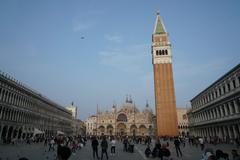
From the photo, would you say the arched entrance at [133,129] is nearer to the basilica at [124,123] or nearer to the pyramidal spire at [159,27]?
the basilica at [124,123]

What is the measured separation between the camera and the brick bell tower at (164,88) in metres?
55.2

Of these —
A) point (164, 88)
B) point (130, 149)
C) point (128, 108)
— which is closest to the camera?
point (130, 149)

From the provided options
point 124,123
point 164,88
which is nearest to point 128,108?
point 124,123

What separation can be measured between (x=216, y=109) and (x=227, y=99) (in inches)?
232

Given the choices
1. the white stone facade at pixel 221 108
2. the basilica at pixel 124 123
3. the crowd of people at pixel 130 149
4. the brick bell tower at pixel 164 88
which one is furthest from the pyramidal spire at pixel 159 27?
the crowd of people at pixel 130 149

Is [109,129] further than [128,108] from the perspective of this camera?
No

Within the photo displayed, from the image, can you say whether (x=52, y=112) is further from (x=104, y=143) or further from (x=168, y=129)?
(x=104, y=143)

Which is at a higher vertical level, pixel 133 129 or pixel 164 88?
pixel 164 88

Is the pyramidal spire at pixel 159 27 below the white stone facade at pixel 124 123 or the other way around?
the other way around

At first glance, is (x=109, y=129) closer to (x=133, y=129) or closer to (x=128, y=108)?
(x=133, y=129)

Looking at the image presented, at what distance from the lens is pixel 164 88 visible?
191 feet

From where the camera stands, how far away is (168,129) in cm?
5491

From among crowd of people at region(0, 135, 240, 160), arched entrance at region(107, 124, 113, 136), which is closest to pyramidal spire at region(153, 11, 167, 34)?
arched entrance at region(107, 124, 113, 136)

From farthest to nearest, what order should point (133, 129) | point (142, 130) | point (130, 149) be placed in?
point (142, 130), point (133, 129), point (130, 149)
